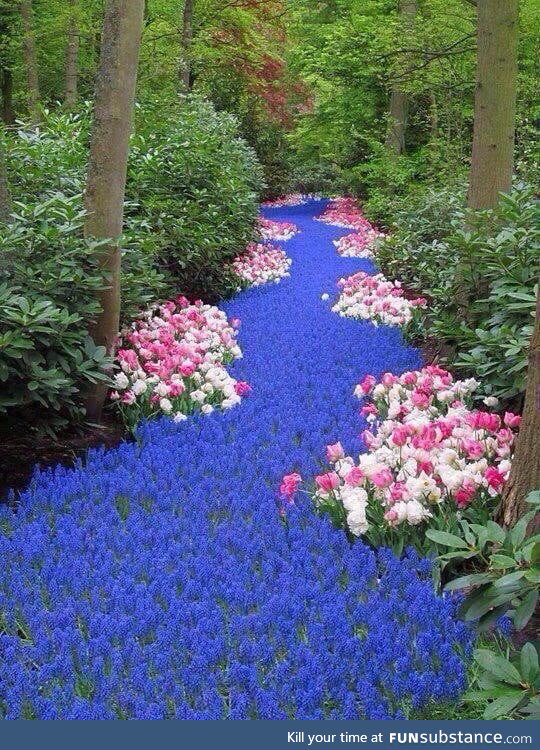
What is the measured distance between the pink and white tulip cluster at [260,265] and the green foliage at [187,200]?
0.24m

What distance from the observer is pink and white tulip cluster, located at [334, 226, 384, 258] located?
39.2ft

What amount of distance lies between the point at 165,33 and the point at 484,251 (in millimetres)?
14452

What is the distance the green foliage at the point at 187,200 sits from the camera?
687 cm

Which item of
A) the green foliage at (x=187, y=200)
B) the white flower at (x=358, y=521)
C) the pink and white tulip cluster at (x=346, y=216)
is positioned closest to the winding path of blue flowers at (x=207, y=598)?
the white flower at (x=358, y=521)

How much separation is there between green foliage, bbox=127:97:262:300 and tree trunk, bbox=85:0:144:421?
154cm

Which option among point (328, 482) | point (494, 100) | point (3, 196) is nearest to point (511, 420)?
point (328, 482)

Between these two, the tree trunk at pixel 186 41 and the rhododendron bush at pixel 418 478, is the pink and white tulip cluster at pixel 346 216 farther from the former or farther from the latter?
the rhododendron bush at pixel 418 478

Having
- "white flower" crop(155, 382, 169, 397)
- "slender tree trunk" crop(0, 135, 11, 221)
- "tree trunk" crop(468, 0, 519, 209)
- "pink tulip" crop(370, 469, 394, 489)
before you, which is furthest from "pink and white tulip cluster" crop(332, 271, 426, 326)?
"pink tulip" crop(370, 469, 394, 489)

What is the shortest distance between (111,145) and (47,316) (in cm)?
130

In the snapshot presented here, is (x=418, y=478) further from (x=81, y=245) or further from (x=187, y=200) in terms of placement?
(x=187, y=200)

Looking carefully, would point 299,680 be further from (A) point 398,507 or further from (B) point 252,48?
(B) point 252,48

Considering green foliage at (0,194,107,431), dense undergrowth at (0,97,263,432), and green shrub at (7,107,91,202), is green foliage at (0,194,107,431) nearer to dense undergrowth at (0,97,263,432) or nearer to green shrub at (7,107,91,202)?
dense undergrowth at (0,97,263,432)

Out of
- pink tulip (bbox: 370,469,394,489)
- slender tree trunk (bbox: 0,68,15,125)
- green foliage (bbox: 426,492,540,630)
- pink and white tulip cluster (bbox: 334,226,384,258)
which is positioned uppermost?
slender tree trunk (bbox: 0,68,15,125)

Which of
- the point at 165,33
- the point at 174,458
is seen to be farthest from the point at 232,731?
the point at 165,33
